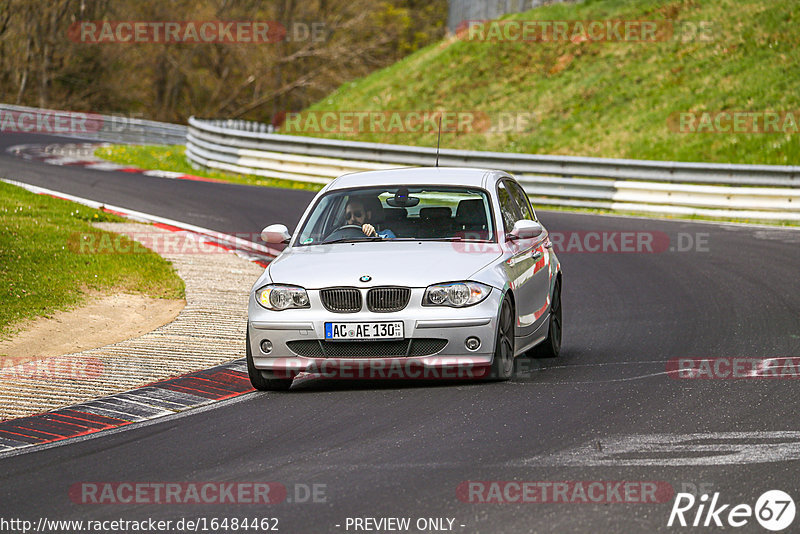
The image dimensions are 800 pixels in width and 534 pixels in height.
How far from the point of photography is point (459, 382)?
8.55m

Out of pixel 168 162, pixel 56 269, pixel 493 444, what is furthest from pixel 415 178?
pixel 168 162

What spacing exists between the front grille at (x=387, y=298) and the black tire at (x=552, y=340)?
2125mm

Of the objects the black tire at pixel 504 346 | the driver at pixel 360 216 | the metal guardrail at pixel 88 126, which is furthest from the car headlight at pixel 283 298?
the metal guardrail at pixel 88 126

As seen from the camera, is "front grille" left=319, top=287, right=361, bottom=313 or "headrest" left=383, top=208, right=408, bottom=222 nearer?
"front grille" left=319, top=287, right=361, bottom=313

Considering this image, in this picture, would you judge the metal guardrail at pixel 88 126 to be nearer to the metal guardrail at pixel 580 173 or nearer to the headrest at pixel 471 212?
the metal guardrail at pixel 580 173

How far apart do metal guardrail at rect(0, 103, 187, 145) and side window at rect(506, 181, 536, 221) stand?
29878 millimetres

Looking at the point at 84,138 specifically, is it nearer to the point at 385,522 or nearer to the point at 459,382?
the point at 459,382

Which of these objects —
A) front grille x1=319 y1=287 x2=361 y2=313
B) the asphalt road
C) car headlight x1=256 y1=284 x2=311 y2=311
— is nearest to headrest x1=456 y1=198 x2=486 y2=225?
the asphalt road

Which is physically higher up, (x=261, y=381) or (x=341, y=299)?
(x=341, y=299)

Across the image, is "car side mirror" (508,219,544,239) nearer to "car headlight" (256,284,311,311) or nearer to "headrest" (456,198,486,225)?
"headrest" (456,198,486,225)

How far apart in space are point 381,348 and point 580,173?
1612 centimetres

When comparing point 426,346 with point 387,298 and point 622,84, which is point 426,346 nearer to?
point 387,298

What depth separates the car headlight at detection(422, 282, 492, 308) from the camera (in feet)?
26.9

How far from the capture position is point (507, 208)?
32.2 feet
